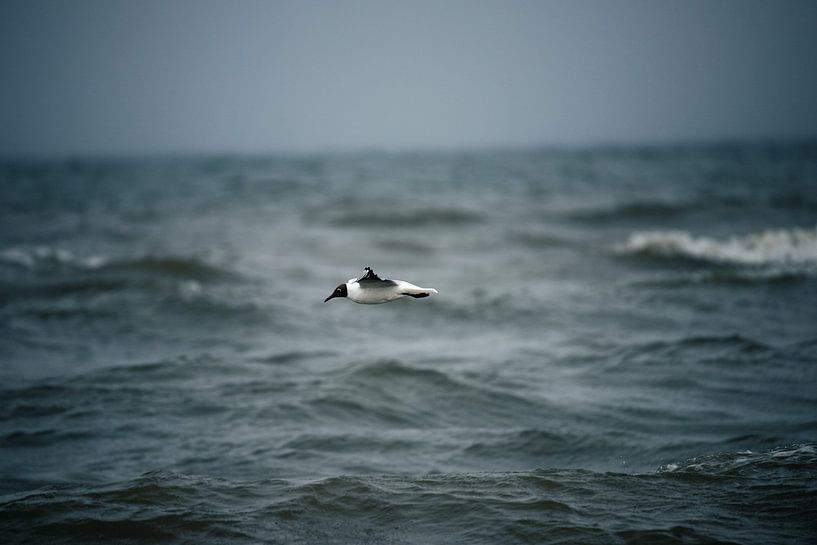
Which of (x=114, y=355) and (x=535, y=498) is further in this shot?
(x=114, y=355)

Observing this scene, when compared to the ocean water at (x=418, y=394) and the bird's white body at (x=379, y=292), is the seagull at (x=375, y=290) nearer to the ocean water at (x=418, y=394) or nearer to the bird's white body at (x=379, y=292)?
the bird's white body at (x=379, y=292)

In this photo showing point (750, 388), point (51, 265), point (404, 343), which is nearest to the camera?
point (750, 388)

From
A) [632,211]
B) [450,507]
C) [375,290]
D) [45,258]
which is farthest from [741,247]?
[45,258]

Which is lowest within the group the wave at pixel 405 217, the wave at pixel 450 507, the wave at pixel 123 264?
the wave at pixel 450 507

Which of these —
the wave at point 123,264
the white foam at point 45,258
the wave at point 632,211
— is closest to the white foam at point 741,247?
the wave at point 632,211

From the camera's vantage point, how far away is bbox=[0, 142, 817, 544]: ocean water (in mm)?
5531

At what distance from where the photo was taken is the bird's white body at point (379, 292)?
3908mm

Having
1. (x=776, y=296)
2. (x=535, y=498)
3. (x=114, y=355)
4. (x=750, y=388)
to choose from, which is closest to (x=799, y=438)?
(x=750, y=388)

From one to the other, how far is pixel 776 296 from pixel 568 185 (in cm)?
2636

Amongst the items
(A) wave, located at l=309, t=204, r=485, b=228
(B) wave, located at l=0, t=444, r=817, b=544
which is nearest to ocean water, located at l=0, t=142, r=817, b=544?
(B) wave, located at l=0, t=444, r=817, b=544

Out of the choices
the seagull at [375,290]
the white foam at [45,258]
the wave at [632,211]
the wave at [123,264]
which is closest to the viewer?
the seagull at [375,290]

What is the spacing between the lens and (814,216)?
2225 centimetres

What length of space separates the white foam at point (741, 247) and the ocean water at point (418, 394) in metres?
0.11

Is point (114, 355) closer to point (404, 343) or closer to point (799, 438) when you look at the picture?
point (404, 343)
